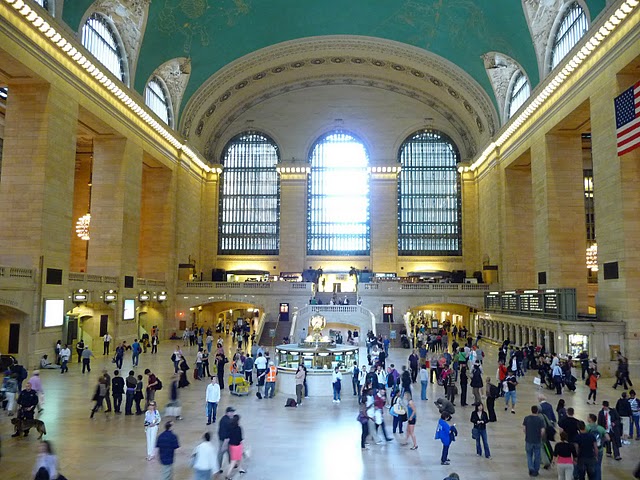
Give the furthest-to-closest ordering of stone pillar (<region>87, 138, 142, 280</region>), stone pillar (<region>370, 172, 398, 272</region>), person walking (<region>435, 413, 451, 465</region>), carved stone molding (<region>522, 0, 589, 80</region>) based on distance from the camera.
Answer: stone pillar (<region>370, 172, 398, 272</region>) < stone pillar (<region>87, 138, 142, 280</region>) < carved stone molding (<region>522, 0, 589, 80</region>) < person walking (<region>435, 413, 451, 465</region>)

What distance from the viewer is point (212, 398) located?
11023 mm

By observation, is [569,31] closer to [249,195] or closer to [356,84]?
[356,84]

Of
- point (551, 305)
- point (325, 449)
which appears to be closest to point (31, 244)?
point (325, 449)

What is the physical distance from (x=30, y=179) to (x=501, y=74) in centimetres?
2550

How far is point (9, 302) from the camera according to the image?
18.0 meters

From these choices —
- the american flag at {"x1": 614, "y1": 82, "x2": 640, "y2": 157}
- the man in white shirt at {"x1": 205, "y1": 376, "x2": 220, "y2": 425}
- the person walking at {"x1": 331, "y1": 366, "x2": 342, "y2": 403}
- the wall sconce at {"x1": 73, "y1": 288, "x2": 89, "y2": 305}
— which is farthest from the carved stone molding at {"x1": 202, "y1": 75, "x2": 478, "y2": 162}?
the man in white shirt at {"x1": 205, "y1": 376, "x2": 220, "y2": 425}

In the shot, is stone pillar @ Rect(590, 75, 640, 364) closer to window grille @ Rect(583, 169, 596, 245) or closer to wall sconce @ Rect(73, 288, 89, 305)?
window grille @ Rect(583, 169, 596, 245)

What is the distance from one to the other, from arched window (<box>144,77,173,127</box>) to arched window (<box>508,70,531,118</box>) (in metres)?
20.7

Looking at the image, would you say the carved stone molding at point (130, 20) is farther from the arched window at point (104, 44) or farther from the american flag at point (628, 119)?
the american flag at point (628, 119)

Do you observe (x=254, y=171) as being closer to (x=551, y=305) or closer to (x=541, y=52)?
(x=541, y=52)

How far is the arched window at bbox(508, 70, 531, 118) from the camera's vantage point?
29.3 meters

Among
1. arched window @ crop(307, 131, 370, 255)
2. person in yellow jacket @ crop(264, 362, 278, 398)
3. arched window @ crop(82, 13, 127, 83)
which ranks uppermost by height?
arched window @ crop(82, 13, 127, 83)

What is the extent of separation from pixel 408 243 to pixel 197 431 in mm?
32583

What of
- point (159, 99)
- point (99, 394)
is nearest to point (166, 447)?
point (99, 394)
